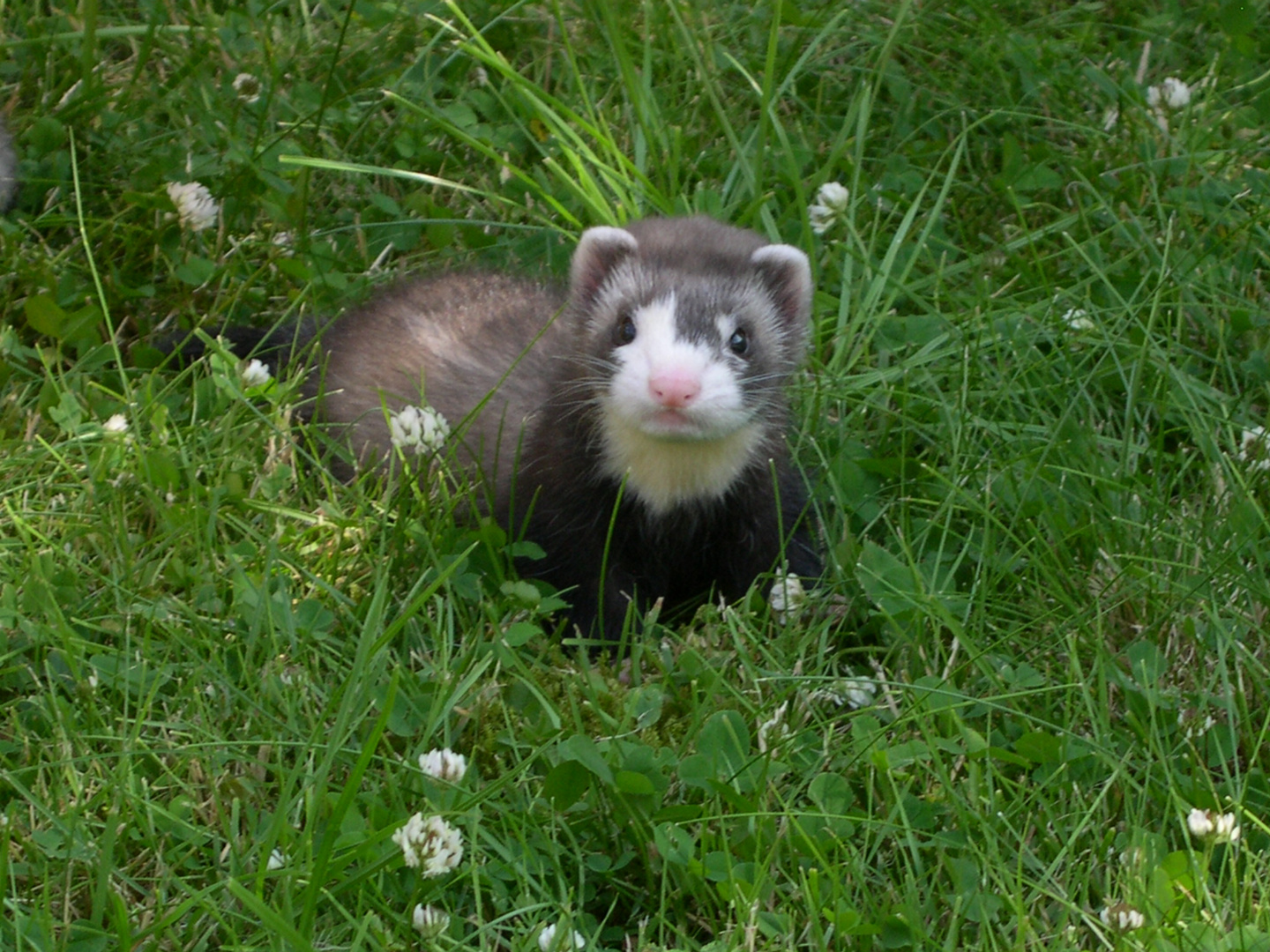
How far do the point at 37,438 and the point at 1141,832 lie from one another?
Result: 271cm

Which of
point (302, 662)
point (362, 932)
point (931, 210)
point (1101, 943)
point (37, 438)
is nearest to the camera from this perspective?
point (362, 932)

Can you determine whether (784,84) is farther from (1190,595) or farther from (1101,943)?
(1101,943)

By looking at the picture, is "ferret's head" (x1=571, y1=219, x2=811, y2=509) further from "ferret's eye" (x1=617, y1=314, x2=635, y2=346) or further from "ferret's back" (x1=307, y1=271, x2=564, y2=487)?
"ferret's back" (x1=307, y1=271, x2=564, y2=487)

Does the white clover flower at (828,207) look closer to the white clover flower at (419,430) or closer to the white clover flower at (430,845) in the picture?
the white clover flower at (419,430)

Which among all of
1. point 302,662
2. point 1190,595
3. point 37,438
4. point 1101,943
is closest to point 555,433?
point 302,662

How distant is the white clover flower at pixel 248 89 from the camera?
542 centimetres

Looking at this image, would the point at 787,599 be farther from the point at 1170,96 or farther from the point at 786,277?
the point at 1170,96

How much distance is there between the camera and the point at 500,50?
589 centimetres

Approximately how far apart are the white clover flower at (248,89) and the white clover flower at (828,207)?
6.03ft

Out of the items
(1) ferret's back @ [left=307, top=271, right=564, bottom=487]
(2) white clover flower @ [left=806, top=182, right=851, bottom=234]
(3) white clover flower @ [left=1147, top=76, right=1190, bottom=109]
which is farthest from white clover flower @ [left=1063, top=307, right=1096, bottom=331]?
(1) ferret's back @ [left=307, top=271, right=564, bottom=487]

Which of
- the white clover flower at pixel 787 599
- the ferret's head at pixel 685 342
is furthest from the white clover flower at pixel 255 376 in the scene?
the white clover flower at pixel 787 599

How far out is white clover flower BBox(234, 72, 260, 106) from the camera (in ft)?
17.8

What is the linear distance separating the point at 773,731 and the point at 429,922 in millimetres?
898

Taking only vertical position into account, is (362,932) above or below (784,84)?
below
